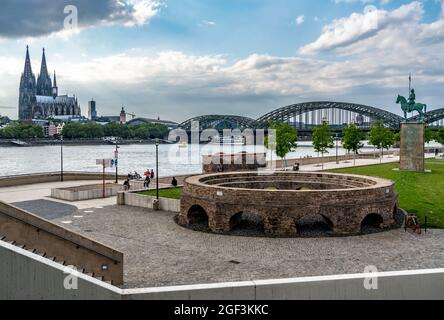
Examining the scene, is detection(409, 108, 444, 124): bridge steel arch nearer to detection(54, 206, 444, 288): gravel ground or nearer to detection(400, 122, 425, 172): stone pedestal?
detection(400, 122, 425, 172): stone pedestal

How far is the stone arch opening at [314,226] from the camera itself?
18.9 metres

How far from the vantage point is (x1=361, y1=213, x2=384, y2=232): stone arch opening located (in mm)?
19692

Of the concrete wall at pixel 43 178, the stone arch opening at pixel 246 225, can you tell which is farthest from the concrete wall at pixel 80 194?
the stone arch opening at pixel 246 225

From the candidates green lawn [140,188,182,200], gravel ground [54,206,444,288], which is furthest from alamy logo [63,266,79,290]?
green lawn [140,188,182,200]

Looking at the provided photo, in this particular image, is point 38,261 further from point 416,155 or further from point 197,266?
point 416,155

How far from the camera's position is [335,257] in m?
15.5

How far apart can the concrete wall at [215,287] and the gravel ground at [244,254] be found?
9.91 ft

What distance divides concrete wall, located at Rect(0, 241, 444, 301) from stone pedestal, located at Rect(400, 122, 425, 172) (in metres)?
33.7

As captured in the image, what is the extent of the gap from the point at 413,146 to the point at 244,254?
3138 cm

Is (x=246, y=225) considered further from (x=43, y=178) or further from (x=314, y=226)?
(x=43, y=178)

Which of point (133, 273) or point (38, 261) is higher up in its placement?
point (38, 261)

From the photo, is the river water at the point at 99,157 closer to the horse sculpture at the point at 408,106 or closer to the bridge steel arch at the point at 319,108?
the horse sculpture at the point at 408,106
